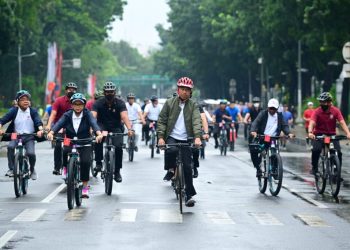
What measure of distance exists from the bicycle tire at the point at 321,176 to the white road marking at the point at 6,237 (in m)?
7.31

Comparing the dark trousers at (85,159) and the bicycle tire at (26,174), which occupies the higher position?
the dark trousers at (85,159)

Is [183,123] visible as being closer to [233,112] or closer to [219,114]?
[219,114]

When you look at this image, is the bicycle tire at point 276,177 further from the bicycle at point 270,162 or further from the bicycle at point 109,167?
the bicycle at point 109,167

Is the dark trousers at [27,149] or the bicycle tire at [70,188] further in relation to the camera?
the dark trousers at [27,149]

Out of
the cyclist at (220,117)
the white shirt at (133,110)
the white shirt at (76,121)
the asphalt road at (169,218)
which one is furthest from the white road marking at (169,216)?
the cyclist at (220,117)

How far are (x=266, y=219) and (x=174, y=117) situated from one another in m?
2.06

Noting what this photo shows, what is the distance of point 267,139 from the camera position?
19.0 m

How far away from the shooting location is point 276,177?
1859 cm

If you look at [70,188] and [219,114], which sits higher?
[219,114]

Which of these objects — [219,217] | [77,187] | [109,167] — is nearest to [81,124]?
[77,187]

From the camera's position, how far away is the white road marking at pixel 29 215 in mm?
14328

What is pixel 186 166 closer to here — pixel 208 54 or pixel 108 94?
pixel 108 94

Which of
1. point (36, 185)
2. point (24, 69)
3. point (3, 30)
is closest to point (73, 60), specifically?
point (24, 69)

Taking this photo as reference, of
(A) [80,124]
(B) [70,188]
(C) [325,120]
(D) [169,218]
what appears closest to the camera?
(D) [169,218]
